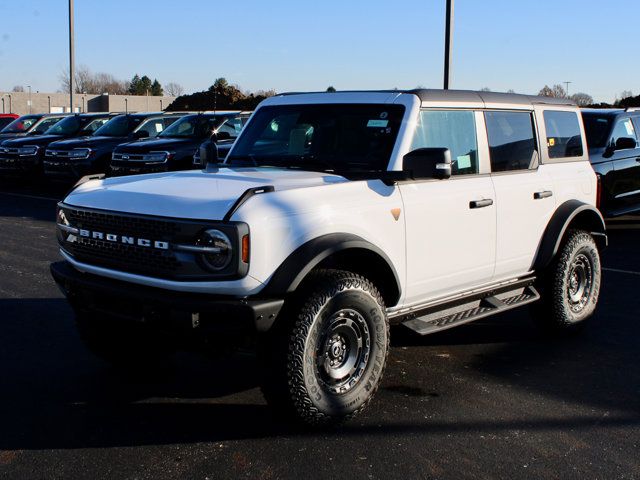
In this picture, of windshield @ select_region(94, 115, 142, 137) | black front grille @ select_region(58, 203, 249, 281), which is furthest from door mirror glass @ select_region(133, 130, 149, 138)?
black front grille @ select_region(58, 203, 249, 281)

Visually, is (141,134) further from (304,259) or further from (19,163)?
(304,259)

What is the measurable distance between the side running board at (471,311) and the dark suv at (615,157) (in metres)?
6.42

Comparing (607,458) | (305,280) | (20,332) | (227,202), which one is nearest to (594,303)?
(607,458)

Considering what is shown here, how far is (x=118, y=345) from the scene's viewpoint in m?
5.59

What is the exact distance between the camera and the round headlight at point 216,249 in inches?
169

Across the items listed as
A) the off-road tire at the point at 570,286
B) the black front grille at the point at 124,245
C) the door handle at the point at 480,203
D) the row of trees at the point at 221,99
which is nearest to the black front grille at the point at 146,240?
the black front grille at the point at 124,245

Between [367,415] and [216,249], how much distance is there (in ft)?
4.69

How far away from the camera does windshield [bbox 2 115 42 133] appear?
2550 cm

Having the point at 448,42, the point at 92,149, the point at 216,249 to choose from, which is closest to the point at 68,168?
the point at 92,149

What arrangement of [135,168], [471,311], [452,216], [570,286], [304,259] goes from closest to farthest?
[304,259] → [452,216] → [471,311] → [570,286] → [135,168]

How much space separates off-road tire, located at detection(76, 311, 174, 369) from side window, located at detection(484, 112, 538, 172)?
9.05 ft

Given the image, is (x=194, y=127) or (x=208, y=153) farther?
(x=194, y=127)

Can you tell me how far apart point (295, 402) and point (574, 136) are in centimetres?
392

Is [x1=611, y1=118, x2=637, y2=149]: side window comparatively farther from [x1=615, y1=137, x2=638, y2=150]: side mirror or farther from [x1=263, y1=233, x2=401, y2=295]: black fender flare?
A: [x1=263, y1=233, x2=401, y2=295]: black fender flare
